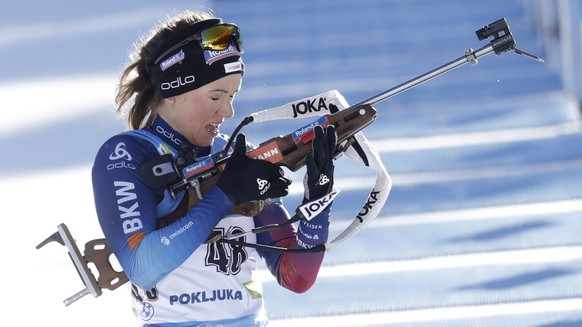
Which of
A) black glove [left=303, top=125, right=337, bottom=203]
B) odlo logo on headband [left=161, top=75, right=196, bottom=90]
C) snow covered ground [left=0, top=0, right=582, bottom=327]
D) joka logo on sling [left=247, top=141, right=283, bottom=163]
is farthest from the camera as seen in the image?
snow covered ground [left=0, top=0, right=582, bottom=327]

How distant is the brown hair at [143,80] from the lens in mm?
3143

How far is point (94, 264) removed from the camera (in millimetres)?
3035

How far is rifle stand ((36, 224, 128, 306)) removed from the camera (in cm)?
303

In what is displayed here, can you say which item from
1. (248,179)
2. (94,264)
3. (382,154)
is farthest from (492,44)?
(382,154)

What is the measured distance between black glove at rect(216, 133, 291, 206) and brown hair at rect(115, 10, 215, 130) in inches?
14.9

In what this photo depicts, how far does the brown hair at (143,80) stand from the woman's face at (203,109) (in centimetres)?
8

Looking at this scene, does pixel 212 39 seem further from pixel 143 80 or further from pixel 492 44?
pixel 492 44

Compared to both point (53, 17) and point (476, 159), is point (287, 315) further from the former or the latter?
point (53, 17)

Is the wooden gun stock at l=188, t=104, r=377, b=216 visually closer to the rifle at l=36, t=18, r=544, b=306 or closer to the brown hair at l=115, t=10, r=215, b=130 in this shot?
the rifle at l=36, t=18, r=544, b=306

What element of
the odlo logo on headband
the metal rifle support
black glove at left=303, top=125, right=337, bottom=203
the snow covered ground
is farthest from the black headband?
the snow covered ground

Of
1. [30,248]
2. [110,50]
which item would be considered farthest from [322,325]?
[110,50]

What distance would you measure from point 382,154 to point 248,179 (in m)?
3.58

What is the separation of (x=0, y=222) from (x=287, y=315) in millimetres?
1553

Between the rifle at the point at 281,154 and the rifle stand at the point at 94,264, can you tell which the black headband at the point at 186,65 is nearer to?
the rifle at the point at 281,154
